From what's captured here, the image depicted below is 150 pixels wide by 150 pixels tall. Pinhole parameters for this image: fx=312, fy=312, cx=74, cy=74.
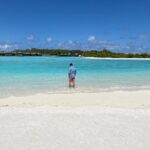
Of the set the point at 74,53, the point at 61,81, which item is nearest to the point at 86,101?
the point at 61,81

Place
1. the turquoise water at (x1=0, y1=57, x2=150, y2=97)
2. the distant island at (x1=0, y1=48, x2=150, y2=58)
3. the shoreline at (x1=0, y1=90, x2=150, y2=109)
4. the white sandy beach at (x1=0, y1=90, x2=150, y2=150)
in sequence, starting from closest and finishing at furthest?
1. the white sandy beach at (x1=0, y1=90, x2=150, y2=150)
2. the shoreline at (x1=0, y1=90, x2=150, y2=109)
3. the turquoise water at (x1=0, y1=57, x2=150, y2=97)
4. the distant island at (x1=0, y1=48, x2=150, y2=58)

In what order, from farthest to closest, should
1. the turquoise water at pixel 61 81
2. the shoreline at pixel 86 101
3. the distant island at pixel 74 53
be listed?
the distant island at pixel 74 53
the turquoise water at pixel 61 81
the shoreline at pixel 86 101

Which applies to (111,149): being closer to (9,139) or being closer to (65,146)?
(65,146)

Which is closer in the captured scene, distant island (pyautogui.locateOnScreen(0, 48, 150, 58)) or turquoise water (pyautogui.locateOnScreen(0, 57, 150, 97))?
turquoise water (pyautogui.locateOnScreen(0, 57, 150, 97))

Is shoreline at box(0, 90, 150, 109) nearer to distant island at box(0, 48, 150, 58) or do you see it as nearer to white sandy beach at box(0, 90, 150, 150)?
white sandy beach at box(0, 90, 150, 150)

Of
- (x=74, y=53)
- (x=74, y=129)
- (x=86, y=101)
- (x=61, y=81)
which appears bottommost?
(x=74, y=53)

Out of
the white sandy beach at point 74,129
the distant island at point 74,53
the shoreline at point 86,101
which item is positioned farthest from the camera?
the distant island at point 74,53

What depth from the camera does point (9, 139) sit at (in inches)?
232

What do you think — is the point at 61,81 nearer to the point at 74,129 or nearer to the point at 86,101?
the point at 86,101

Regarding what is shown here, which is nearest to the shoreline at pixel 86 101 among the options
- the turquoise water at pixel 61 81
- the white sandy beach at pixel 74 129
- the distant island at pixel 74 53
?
the white sandy beach at pixel 74 129

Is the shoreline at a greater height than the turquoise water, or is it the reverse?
the shoreline

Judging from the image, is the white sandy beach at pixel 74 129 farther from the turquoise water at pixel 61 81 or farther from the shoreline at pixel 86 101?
the turquoise water at pixel 61 81

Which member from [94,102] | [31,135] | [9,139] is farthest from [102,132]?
[94,102]

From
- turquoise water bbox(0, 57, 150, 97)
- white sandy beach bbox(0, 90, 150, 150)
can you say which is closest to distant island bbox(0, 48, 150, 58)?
turquoise water bbox(0, 57, 150, 97)
